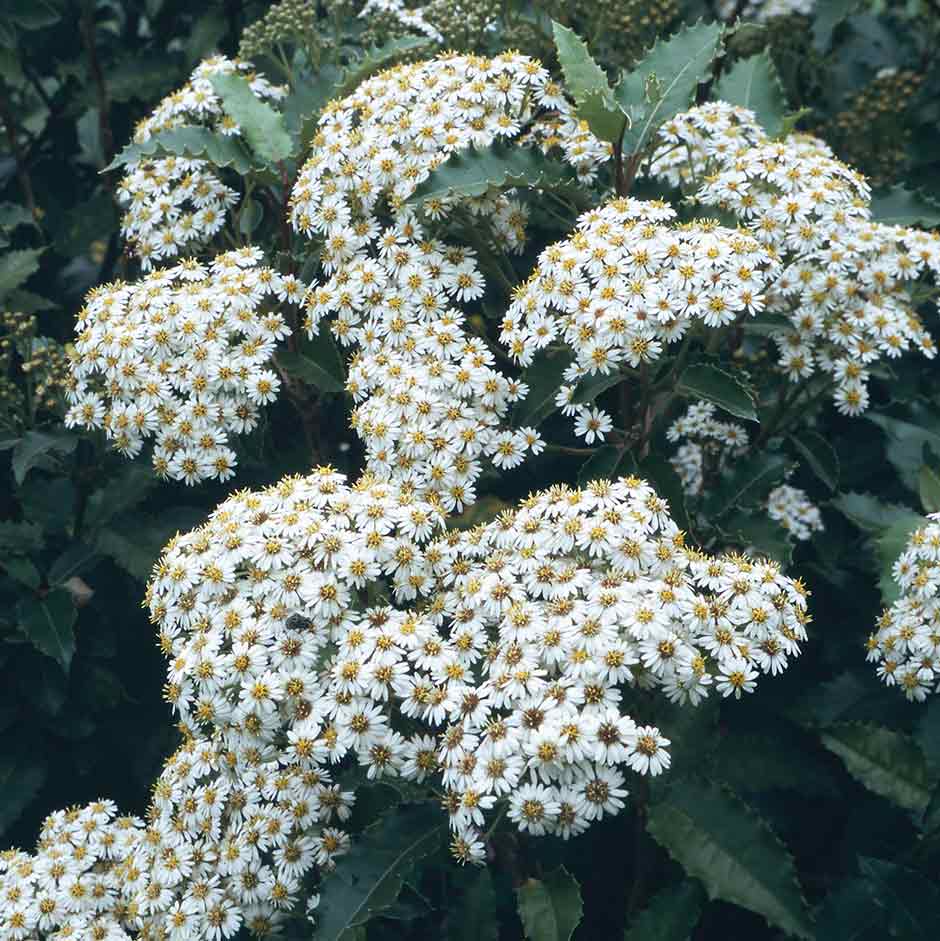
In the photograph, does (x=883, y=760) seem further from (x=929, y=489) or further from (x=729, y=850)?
(x=929, y=489)

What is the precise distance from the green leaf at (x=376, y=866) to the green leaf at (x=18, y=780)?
1.19 metres

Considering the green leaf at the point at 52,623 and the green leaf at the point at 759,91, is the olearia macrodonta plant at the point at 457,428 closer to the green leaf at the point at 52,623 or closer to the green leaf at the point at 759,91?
the green leaf at the point at 759,91

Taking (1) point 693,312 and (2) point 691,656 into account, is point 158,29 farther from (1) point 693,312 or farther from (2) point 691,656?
(2) point 691,656

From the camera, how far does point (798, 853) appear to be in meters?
2.97

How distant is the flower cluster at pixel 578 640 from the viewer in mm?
2135

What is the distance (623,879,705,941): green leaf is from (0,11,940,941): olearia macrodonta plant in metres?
0.20

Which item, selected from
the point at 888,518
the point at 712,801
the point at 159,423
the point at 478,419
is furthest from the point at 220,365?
the point at 888,518

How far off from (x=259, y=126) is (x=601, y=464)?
133 centimetres

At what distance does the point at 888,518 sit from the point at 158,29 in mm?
3229

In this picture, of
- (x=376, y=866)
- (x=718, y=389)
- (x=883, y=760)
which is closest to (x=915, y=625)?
(x=883, y=760)

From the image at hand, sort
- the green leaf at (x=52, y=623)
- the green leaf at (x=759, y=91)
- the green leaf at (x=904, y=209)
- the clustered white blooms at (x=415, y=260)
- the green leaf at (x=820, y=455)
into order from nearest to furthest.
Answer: the clustered white blooms at (x=415, y=260)
the green leaf at (x=52, y=623)
the green leaf at (x=820, y=455)
the green leaf at (x=904, y=209)
the green leaf at (x=759, y=91)

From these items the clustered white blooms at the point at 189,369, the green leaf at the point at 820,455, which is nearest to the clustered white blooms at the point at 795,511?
the green leaf at the point at 820,455

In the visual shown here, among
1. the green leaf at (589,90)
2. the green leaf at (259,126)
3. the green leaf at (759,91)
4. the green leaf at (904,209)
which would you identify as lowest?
the green leaf at (259,126)

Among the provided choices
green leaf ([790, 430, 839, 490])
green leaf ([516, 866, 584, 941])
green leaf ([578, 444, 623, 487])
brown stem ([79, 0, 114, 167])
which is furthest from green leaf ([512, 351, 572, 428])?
brown stem ([79, 0, 114, 167])
